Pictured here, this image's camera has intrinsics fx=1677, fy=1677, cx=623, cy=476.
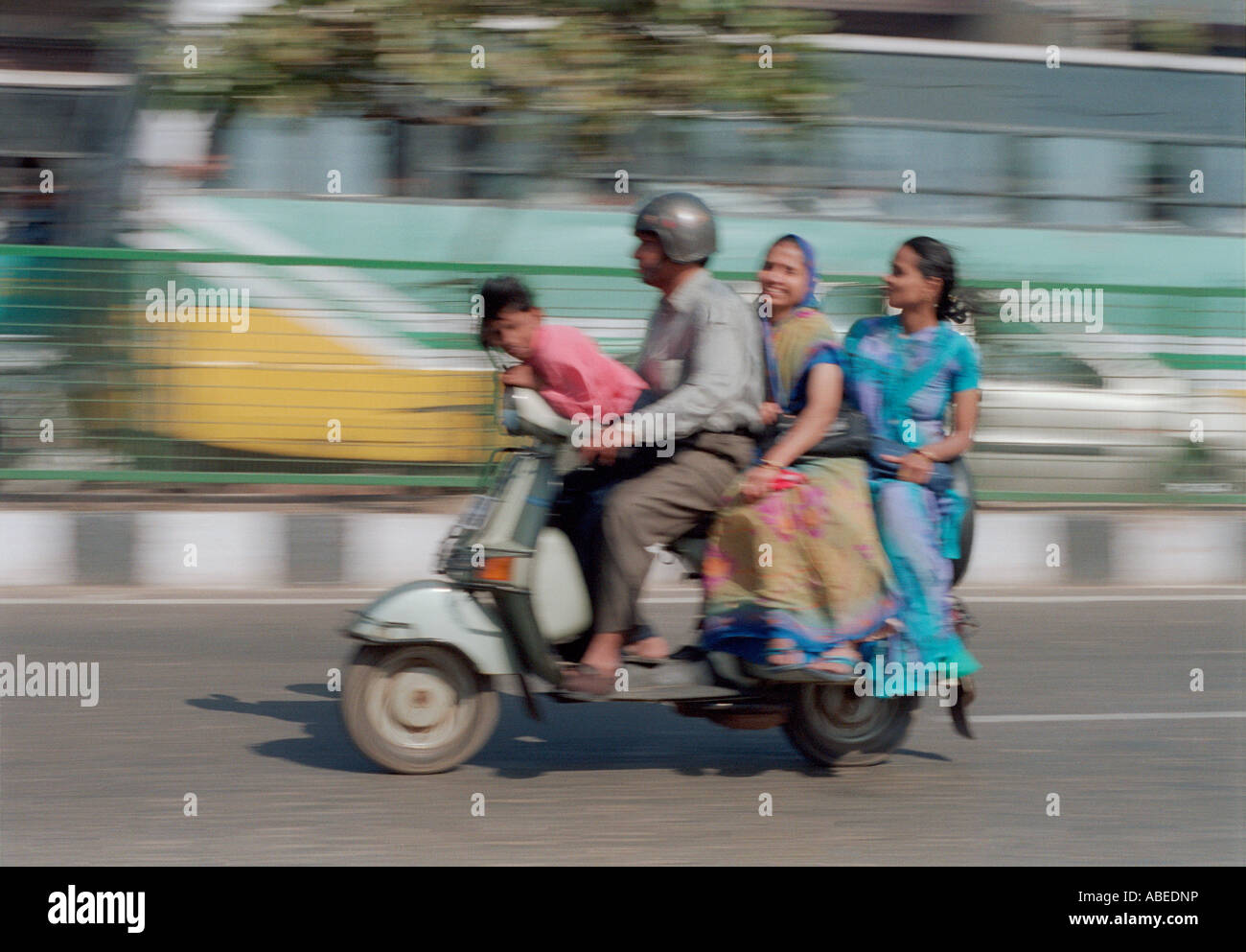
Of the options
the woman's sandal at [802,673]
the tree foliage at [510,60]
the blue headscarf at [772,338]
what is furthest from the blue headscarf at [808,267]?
the tree foliage at [510,60]

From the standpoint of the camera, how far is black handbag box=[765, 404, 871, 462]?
5.00m

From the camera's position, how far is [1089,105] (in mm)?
11258

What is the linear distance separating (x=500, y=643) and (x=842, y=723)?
1129 mm

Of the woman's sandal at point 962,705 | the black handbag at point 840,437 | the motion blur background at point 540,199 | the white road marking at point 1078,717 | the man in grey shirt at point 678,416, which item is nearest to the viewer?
the man in grey shirt at point 678,416

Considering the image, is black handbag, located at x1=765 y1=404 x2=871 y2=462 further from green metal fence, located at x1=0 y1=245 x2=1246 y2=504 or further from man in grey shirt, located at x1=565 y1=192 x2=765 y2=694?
green metal fence, located at x1=0 y1=245 x2=1246 y2=504

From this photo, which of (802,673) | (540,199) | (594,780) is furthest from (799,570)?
(540,199)

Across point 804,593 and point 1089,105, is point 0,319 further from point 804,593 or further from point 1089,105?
point 1089,105

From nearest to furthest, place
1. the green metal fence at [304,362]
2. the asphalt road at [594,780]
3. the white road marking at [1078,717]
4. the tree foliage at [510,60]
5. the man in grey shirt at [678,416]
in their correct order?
the asphalt road at [594,780], the man in grey shirt at [678,416], the white road marking at [1078,717], the green metal fence at [304,362], the tree foliage at [510,60]

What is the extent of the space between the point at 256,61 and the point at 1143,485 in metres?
5.69

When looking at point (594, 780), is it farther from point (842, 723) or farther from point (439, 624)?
point (842, 723)

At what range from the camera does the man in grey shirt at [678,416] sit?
481 centimetres

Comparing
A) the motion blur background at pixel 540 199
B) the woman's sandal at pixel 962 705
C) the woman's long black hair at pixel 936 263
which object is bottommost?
the woman's sandal at pixel 962 705

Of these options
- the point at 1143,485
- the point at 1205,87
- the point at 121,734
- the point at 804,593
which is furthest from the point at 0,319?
the point at 1205,87

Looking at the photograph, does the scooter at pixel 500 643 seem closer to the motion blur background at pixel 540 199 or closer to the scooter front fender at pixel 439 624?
the scooter front fender at pixel 439 624
